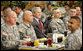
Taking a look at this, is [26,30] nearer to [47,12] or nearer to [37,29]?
[37,29]

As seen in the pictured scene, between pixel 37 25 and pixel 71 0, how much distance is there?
4.15 m

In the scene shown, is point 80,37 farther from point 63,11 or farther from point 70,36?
point 63,11

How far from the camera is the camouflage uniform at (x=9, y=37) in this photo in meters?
6.26

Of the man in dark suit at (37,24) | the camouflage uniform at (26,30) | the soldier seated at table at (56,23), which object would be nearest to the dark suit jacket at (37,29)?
the man in dark suit at (37,24)

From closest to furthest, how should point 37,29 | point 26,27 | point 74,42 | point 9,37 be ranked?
point 74,42 < point 9,37 < point 26,27 < point 37,29

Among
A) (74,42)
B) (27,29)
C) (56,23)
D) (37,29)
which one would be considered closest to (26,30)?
(27,29)

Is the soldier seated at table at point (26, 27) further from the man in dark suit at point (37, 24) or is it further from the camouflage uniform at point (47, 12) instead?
the camouflage uniform at point (47, 12)

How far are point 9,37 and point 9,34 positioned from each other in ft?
0.22

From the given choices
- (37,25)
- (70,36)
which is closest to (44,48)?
(70,36)

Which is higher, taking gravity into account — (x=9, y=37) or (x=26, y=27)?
(x=26, y=27)

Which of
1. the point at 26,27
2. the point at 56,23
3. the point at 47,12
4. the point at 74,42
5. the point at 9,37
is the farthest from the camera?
the point at 47,12

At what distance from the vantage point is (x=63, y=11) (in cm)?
1195

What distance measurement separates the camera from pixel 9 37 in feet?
21.2

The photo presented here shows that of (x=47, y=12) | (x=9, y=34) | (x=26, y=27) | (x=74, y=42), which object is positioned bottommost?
(x=74, y=42)
